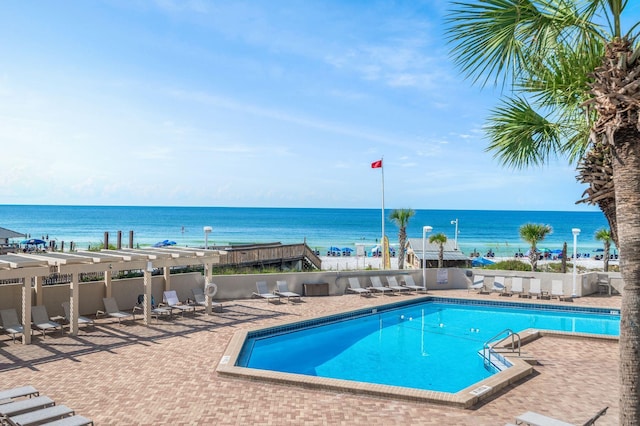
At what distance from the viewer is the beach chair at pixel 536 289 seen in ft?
56.6

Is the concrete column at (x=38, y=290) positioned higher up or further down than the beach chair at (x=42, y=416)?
higher up

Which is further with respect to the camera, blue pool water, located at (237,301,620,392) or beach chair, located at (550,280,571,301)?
beach chair, located at (550,280,571,301)

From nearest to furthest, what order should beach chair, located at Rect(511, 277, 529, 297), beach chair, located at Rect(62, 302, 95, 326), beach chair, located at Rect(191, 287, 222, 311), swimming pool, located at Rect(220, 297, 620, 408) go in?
swimming pool, located at Rect(220, 297, 620, 408), beach chair, located at Rect(62, 302, 95, 326), beach chair, located at Rect(191, 287, 222, 311), beach chair, located at Rect(511, 277, 529, 297)

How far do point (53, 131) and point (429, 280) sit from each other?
663 inches

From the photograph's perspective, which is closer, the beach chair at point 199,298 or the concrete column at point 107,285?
the concrete column at point 107,285

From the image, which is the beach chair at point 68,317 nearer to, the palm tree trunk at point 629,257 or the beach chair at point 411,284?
the palm tree trunk at point 629,257

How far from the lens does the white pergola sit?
10.1m

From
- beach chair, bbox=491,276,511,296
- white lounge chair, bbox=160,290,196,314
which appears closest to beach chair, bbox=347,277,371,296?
beach chair, bbox=491,276,511,296

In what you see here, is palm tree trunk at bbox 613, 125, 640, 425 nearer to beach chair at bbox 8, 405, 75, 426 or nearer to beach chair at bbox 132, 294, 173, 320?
beach chair at bbox 8, 405, 75, 426

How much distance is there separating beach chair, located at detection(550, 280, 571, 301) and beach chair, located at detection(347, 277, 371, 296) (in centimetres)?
659

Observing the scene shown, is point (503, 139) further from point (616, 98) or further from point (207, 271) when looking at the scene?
point (207, 271)

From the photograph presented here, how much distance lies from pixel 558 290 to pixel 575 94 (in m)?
13.7

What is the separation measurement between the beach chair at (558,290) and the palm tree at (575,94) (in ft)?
40.8

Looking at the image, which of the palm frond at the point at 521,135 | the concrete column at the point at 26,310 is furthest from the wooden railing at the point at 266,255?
the palm frond at the point at 521,135
